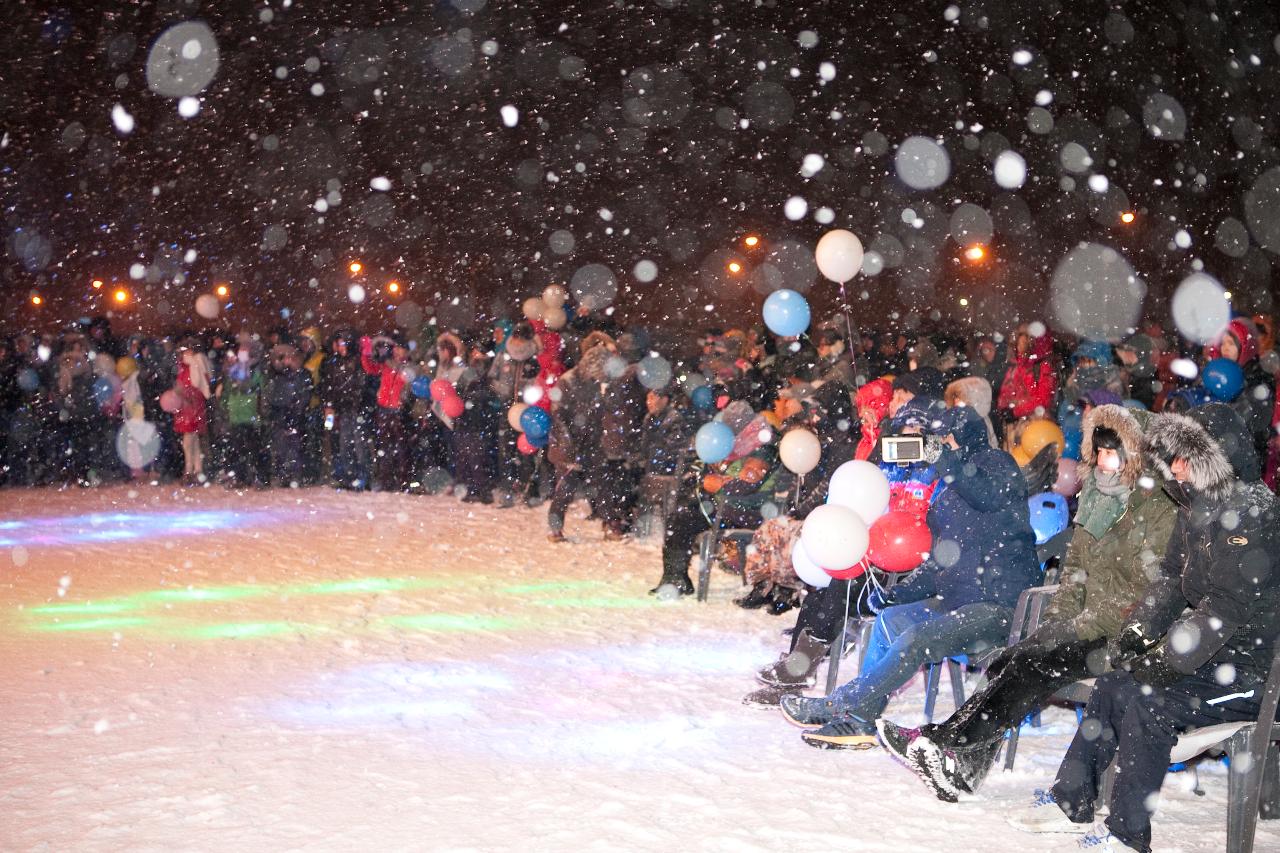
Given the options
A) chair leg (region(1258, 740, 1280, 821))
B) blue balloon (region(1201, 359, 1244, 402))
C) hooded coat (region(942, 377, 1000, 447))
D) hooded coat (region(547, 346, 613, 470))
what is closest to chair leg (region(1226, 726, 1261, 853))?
chair leg (region(1258, 740, 1280, 821))

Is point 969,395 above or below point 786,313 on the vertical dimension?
below

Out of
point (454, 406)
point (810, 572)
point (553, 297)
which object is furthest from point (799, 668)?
point (553, 297)

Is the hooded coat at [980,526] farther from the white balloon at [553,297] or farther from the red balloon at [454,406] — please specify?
the white balloon at [553,297]

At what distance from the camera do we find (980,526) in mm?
4598

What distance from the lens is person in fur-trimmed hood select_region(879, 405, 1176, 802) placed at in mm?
3910

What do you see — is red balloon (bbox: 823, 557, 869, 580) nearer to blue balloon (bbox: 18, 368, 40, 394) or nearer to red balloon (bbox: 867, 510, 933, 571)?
red balloon (bbox: 867, 510, 933, 571)

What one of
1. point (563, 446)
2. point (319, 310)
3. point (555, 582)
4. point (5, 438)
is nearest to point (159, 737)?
point (555, 582)

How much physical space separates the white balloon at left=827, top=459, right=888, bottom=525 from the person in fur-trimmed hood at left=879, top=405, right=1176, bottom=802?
98 cm

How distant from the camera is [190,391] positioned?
45.1 ft

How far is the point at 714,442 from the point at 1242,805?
4.56 m

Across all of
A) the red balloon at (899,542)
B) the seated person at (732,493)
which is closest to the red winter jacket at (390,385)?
the seated person at (732,493)

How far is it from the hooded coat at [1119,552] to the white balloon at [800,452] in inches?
98.6

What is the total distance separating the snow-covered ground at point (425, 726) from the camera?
3658 mm

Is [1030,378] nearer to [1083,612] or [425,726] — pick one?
[1083,612]
